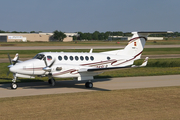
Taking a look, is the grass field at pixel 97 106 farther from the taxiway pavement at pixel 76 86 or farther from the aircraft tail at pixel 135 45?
the aircraft tail at pixel 135 45

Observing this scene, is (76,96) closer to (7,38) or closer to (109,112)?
(109,112)

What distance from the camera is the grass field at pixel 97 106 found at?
12.1 meters

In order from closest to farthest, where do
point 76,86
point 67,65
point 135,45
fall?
point 67,65 < point 76,86 < point 135,45

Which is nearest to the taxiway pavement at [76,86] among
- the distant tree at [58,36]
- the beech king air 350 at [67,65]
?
the beech king air 350 at [67,65]

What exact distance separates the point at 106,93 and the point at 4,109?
7380mm

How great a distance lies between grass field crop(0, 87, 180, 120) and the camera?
39.8ft

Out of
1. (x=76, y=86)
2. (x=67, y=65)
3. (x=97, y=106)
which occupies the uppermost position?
(x=67, y=65)

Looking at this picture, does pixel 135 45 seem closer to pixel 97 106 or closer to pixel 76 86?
pixel 76 86

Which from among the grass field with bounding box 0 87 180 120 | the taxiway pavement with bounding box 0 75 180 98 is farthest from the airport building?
the grass field with bounding box 0 87 180 120

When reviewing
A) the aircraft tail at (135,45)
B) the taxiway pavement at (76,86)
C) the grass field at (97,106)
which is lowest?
the taxiway pavement at (76,86)

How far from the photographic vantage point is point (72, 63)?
20.6 m

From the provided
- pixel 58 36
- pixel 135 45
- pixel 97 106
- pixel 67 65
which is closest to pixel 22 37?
pixel 58 36

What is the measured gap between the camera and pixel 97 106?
14.1 m

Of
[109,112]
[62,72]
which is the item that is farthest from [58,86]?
[109,112]
